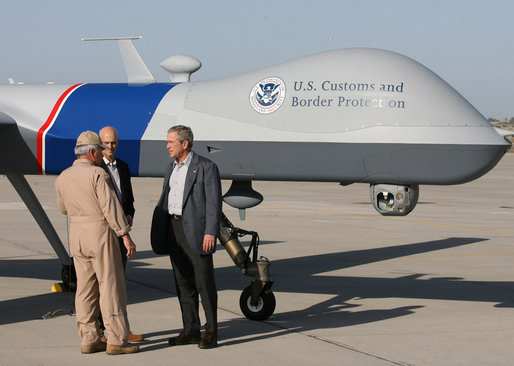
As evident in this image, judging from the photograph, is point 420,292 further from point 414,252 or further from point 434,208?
point 434,208

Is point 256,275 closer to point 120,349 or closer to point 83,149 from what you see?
point 120,349

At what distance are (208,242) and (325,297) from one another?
11.2 ft

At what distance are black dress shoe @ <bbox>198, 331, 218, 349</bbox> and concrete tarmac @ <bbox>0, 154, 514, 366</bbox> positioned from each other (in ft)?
0.42

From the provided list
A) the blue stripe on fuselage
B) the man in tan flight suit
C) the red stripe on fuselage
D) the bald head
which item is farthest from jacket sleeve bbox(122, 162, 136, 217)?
the red stripe on fuselage

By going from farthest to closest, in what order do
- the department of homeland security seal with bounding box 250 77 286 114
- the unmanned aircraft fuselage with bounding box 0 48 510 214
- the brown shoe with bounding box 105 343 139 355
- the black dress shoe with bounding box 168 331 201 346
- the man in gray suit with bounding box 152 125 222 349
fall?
the department of homeland security seal with bounding box 250 77 286 114
the unmanned aircraft fuselage with bounding box 0 48 510 214
the black dress shoe with bounding box 168 331 201 346
the man in gray suit with bounding box 152 125 222 349
the brown shoe with bounding box 105 343 139 355

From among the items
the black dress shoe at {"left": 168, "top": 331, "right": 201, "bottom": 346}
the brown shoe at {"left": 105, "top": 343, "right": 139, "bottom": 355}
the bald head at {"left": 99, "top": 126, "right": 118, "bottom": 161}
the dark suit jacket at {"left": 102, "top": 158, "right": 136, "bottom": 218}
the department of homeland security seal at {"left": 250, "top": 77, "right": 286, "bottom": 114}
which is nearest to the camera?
the brown shoe at {"left": 105, "top": 343, "right": 139, "bottom": 355}

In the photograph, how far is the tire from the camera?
31.6 feet

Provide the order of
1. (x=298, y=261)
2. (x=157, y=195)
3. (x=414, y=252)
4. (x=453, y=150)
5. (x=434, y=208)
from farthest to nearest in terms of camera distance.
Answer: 1. (x=157, y=195)
2. (x=434, y=208)
3. (x=414, y=252)
4. (x=298, y=261)
5. (x=453, y=150)

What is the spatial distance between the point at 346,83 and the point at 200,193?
7.15 ft

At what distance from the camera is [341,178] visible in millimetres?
9508

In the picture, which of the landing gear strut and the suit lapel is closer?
the suit lapel

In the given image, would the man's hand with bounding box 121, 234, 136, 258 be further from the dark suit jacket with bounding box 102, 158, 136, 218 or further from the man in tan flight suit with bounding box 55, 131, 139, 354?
the dark suit jacket with bounding box 102, 158, 136, 218

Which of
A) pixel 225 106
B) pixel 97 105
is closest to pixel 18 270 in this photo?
pixel 97 105

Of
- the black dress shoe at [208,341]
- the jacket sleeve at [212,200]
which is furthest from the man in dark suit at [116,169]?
the black dress shoe at [208,341]
